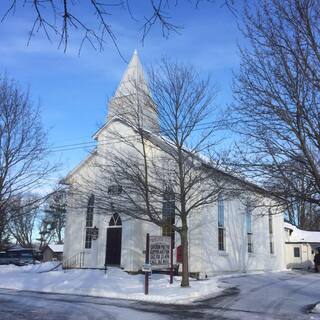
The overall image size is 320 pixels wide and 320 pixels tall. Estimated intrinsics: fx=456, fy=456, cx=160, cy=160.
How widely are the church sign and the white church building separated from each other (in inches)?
163

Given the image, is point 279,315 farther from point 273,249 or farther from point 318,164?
point 273,249

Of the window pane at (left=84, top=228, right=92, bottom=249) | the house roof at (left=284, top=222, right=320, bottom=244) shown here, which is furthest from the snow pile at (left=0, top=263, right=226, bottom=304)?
Answer: the house roof at (left=284, top=222, right=320, bottom=244)

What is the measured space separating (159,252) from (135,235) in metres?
7.63

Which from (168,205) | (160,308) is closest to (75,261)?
(168,205)

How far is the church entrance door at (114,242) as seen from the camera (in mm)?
26611

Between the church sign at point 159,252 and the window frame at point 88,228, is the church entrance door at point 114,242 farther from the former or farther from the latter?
the church sign at point 159,252

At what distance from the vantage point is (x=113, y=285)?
1950 cm

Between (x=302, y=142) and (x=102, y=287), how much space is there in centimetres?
1071

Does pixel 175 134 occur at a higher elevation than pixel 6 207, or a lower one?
higher

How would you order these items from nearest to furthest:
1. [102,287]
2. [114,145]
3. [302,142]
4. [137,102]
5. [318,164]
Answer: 1. [302,142]
2. [318,164]
3. [102,287]
4. [137,102]
5. [114,145]

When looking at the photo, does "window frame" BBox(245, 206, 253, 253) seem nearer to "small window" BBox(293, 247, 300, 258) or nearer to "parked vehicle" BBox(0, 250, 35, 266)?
"small window" BBox(293, 247, 300, 258)

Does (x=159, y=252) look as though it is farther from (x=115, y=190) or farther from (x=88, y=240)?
(x=88, y=240)

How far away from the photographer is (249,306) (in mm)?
14234

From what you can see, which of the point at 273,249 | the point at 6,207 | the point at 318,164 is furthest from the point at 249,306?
the point at 273,249
